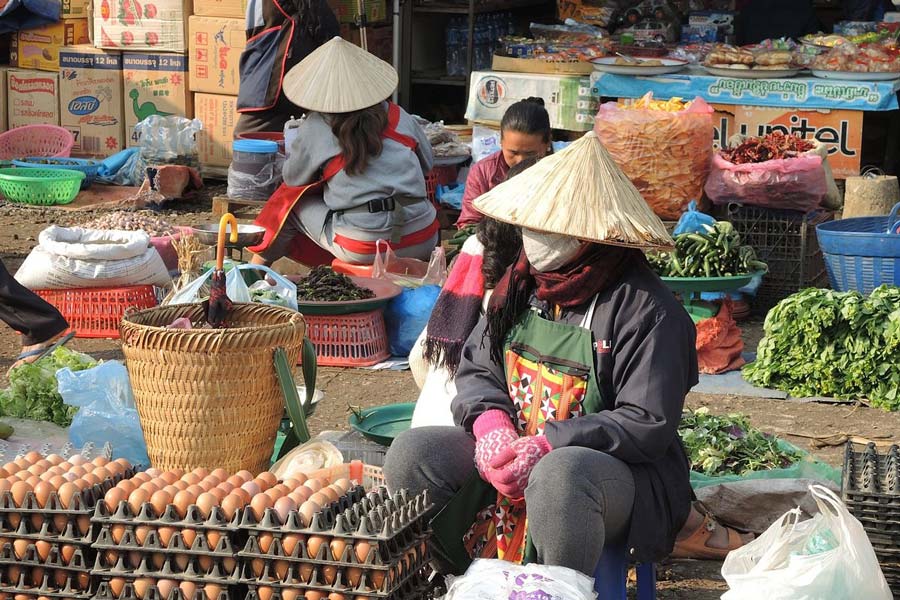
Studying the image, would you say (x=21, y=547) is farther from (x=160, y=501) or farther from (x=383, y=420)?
(x=383, y=420)

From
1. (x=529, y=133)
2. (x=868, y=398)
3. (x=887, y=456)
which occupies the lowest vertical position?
(x=868, y=398)

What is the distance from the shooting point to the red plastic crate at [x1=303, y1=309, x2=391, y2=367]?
18.8 ft

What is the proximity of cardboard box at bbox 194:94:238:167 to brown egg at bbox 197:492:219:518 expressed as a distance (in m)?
6.85

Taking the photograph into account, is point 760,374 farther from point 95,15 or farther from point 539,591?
point 95,15

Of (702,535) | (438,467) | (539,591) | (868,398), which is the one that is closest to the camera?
(539,591)

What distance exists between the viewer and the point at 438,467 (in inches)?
121

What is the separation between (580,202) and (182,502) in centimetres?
115

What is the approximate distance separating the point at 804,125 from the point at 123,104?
5.19m

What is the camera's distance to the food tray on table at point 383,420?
399 centimetres

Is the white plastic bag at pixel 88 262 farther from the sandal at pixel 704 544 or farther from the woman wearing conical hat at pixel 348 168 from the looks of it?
the sandal at pixel 704 544

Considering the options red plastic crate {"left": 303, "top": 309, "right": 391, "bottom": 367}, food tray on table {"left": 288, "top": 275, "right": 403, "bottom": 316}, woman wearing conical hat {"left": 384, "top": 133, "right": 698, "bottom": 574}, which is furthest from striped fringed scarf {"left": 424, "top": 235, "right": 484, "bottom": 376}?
red plastic crate {"left": 303, "top": 309, "right": 391, "bottom": 367}

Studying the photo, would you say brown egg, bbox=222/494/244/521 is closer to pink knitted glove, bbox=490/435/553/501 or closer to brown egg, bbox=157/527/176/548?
brown egg, bbox=157/527/176/548

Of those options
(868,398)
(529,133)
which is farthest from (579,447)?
(868,398)

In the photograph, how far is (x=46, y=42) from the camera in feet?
32.6
